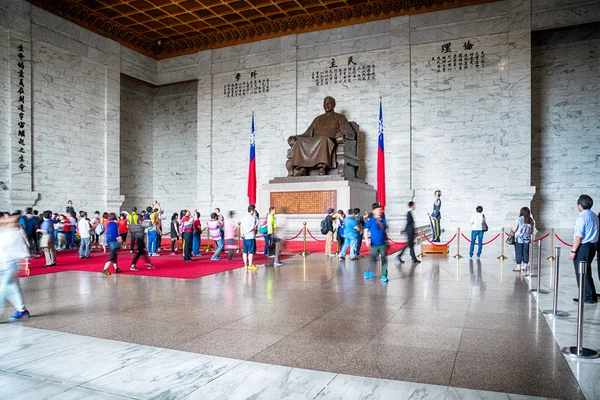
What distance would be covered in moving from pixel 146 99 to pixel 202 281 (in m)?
14.5

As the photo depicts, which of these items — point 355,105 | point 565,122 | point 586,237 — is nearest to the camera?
point 586,237

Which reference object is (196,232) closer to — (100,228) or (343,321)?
(100,228)

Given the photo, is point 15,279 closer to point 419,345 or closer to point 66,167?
point 419,345

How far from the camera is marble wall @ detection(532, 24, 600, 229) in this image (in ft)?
40.6

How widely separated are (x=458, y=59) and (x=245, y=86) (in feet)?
24.5

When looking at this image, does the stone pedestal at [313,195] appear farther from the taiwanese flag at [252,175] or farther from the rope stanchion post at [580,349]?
the rope stanchion post at [580,349]

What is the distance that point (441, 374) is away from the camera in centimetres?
248

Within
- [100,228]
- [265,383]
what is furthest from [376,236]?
[100,228]

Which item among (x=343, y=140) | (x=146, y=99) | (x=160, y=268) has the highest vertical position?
(x=146, y=99)

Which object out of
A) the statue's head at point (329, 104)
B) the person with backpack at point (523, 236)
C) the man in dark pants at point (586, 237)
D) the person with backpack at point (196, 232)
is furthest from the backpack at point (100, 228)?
the man in dark pants at point (586, 237)

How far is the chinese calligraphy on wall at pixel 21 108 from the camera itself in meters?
12.1

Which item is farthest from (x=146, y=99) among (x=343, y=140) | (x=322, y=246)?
(x=322, y=246)

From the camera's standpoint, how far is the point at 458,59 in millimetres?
12898

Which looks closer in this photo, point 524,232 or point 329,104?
point 524,232
